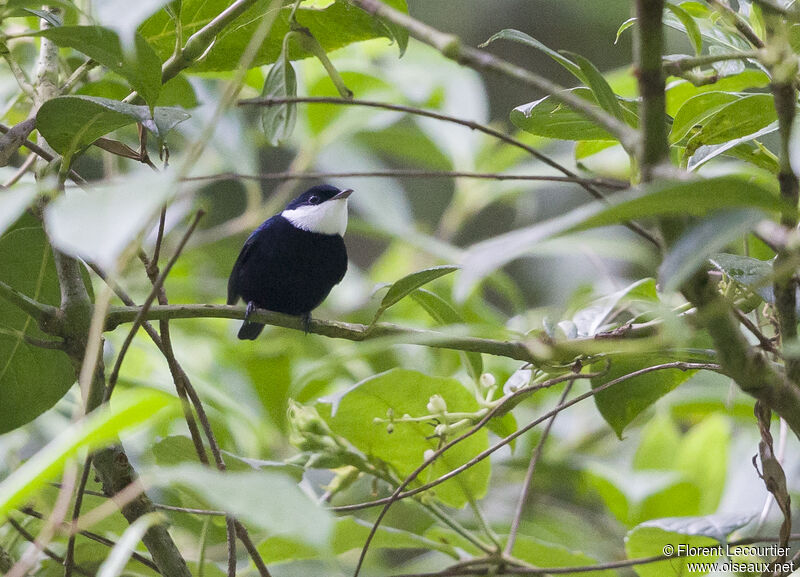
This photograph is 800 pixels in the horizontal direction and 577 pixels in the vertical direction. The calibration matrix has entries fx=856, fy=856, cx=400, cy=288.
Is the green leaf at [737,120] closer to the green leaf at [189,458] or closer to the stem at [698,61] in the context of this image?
the stem at [698,61]

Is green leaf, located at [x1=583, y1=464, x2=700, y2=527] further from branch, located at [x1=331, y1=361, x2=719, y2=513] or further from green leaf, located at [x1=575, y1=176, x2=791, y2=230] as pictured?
green leaf, located at [x1=575, y1=176, x2=791, y2=230]

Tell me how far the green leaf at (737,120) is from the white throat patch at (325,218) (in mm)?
2235

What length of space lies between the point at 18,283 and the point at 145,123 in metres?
0.51

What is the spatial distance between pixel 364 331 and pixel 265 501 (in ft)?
2.85

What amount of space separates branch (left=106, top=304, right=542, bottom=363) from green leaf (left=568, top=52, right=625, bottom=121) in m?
0.40

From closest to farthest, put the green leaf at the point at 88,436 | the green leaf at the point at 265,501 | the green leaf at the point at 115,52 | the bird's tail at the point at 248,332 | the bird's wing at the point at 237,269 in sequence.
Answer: the green leaf at the point at 265,501 → the green leaf at the point at 88,436 → the green leaf at the point at 115,52 → the bird's tail at the point at 248,332 → the bird's wing at the point at 237,269

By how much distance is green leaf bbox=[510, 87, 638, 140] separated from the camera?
58.1 inches

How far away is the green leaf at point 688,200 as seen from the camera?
76cm

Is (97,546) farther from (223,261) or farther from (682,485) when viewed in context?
(223,261)

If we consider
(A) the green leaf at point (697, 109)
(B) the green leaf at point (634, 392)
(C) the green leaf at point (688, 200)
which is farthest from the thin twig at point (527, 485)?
(C) the green leaf at point (688, 200)

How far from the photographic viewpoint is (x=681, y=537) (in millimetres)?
1685

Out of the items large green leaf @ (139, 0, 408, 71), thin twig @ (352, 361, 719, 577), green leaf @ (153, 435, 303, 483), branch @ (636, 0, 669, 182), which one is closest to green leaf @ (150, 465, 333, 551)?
branch @ (636, 0, 669, 182)


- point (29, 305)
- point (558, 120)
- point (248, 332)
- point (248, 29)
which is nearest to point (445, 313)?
point (558, 120)

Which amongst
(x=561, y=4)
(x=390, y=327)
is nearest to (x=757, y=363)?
(x=390, y=327)
